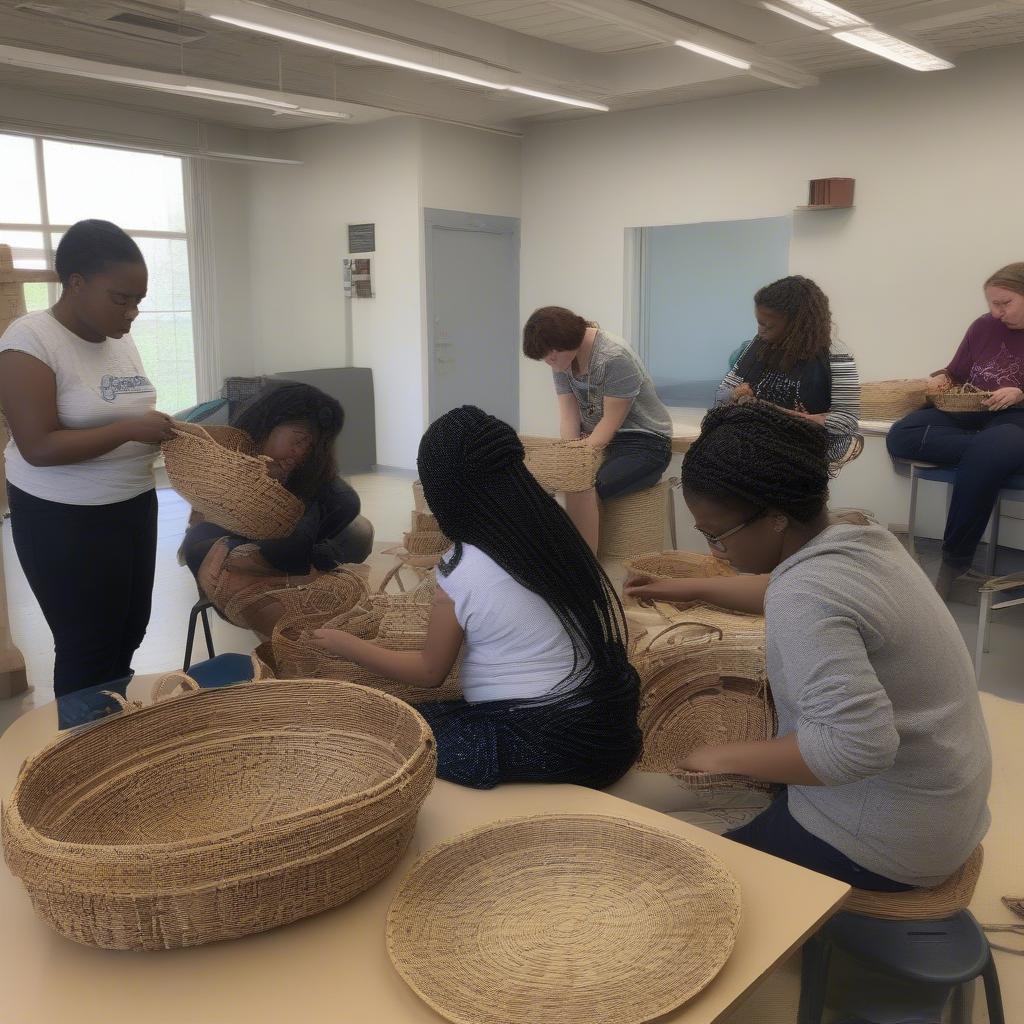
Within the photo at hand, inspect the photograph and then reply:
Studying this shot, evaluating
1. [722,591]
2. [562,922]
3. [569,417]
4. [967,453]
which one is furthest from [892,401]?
[562,922]

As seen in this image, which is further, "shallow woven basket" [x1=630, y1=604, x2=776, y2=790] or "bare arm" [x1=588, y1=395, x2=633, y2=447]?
"bare arm" [x1=588, y1=395, x2=633, y2=447]

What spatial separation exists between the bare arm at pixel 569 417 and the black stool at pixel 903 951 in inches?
121

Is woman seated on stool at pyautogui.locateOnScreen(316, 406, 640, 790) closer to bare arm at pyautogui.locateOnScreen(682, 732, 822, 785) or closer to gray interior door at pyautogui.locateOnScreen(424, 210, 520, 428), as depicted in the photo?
bare arm at pyautogui.locateOnScreen(682, 732, 822, 785)

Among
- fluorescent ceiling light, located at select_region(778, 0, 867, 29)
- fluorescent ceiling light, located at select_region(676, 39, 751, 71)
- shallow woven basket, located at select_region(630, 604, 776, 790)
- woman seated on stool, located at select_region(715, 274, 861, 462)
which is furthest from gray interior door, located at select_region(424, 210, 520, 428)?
shallow woven basket, located at select_region(630, 604, 776, 790)

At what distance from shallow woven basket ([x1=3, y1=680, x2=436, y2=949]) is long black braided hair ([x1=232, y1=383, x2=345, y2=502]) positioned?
1407 millimetres

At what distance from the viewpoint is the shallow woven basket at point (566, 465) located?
398 cm

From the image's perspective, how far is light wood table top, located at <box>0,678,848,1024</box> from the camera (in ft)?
3.43

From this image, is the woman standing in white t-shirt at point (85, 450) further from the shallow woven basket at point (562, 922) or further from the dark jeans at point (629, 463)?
the dark jeans at point (629, 463)

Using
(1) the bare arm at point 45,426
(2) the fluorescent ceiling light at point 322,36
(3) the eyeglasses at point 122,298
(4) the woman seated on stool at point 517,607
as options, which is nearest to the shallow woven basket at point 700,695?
(4) the woman seated on stool at point 517,607

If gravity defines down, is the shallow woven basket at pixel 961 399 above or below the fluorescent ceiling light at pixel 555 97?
below

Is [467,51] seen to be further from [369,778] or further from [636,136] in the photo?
[369,778]

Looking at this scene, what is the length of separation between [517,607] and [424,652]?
0.69ft

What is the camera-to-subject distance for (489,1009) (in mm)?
1056

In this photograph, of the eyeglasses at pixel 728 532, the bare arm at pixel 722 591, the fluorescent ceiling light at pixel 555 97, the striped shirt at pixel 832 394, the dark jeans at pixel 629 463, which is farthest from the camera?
the fluorescent ceiling light at pixel 555 97
